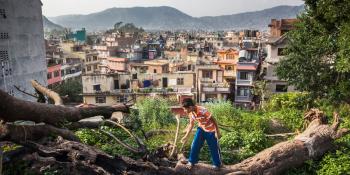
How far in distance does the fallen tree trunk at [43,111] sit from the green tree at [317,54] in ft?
35.1

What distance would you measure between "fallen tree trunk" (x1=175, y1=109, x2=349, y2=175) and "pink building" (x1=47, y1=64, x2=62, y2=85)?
40.9 m

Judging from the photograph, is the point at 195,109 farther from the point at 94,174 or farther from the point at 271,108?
the point at 271,108

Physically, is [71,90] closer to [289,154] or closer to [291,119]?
[291,119]

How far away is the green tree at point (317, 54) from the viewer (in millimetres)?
15411

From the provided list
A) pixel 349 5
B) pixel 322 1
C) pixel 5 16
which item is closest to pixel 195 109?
pixel 349 5

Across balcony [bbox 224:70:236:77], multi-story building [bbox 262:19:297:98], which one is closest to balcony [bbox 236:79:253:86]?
multi-story building [bbox 262:19:297:98]

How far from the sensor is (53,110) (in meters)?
8.29

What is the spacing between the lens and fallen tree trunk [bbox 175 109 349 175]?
7.83 m

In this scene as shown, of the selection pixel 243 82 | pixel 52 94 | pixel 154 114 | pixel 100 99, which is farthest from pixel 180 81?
pixel 52 94

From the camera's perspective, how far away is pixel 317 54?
53.9ft

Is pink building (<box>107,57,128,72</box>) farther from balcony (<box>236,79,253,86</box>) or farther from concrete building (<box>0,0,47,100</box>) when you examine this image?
concrete building (<box>0,0,47,100</box>)

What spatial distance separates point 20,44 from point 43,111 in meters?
21.4

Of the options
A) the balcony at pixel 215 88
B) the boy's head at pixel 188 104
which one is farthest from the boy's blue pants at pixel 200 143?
the balcony at pixel 215 88

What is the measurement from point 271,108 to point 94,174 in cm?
1295
